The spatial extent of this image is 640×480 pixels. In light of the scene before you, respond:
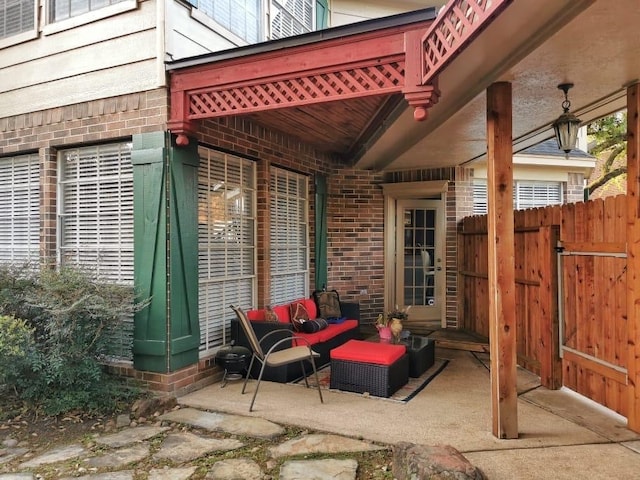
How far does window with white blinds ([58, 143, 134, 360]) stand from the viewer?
4504 millimetres

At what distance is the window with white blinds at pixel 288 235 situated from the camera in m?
6.06

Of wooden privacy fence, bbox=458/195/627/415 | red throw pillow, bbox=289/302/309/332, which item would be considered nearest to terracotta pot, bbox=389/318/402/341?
red throw pillow, bbox=289/302/309/332

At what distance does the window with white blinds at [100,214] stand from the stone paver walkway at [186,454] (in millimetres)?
1087

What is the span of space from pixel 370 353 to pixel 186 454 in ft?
6.14

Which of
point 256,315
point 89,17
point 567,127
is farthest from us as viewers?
point 256,315

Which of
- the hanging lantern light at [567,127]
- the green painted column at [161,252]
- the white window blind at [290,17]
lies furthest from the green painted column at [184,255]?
the hanging lantern light at [567,127]

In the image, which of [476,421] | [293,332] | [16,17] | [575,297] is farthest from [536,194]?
[16,17]

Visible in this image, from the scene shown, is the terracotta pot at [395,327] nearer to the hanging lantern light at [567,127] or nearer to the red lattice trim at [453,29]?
the hanging lantern light at [567,127]

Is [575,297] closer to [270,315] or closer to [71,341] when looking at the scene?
[270,315]

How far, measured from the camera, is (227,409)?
391 cm

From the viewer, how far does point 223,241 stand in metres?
5.09

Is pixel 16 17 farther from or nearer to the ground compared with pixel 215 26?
farther from the ground

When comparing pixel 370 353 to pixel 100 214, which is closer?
pixel 370 353

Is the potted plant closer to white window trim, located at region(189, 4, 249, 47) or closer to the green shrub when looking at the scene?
the green shrub
